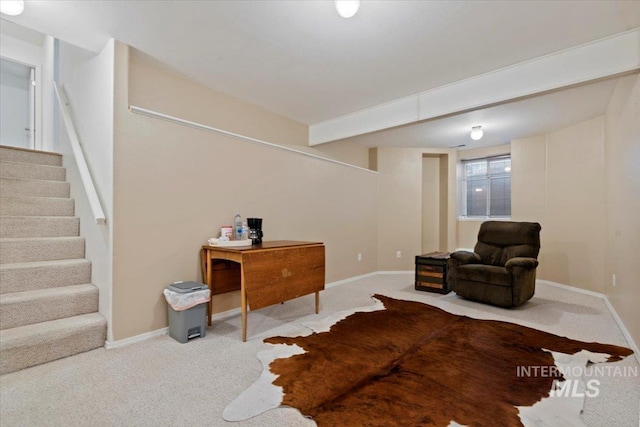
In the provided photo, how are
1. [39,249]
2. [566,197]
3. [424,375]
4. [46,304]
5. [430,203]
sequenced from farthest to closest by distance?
[430,203] < [566,197] < [39,249] < [46,304] < [424,375]

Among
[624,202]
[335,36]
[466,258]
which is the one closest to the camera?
[335,36]

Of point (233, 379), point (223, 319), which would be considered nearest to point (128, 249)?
point (223, 319)

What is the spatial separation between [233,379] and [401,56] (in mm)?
2928

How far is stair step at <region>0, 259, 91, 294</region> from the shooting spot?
2.30 m

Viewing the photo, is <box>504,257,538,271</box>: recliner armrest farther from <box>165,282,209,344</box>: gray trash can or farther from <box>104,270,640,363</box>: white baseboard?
<box>165,282,209,344</box>: gray trash can

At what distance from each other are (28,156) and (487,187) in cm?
729

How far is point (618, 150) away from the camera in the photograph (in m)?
3.15

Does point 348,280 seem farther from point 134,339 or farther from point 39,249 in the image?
point 39,249

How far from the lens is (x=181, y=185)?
2.73 m

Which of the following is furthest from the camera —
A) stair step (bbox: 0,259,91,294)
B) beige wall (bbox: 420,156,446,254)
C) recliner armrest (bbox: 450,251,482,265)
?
beige wall (bbox: 420,156,446,254)

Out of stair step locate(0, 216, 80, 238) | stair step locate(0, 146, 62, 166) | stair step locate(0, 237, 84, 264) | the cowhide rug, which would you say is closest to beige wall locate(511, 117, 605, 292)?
the cowhide rug

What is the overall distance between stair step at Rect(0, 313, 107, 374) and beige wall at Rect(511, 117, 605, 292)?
19.0 ft

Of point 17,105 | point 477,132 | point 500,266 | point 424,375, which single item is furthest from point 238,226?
point 17,105

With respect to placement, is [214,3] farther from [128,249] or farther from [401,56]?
[128,249]
